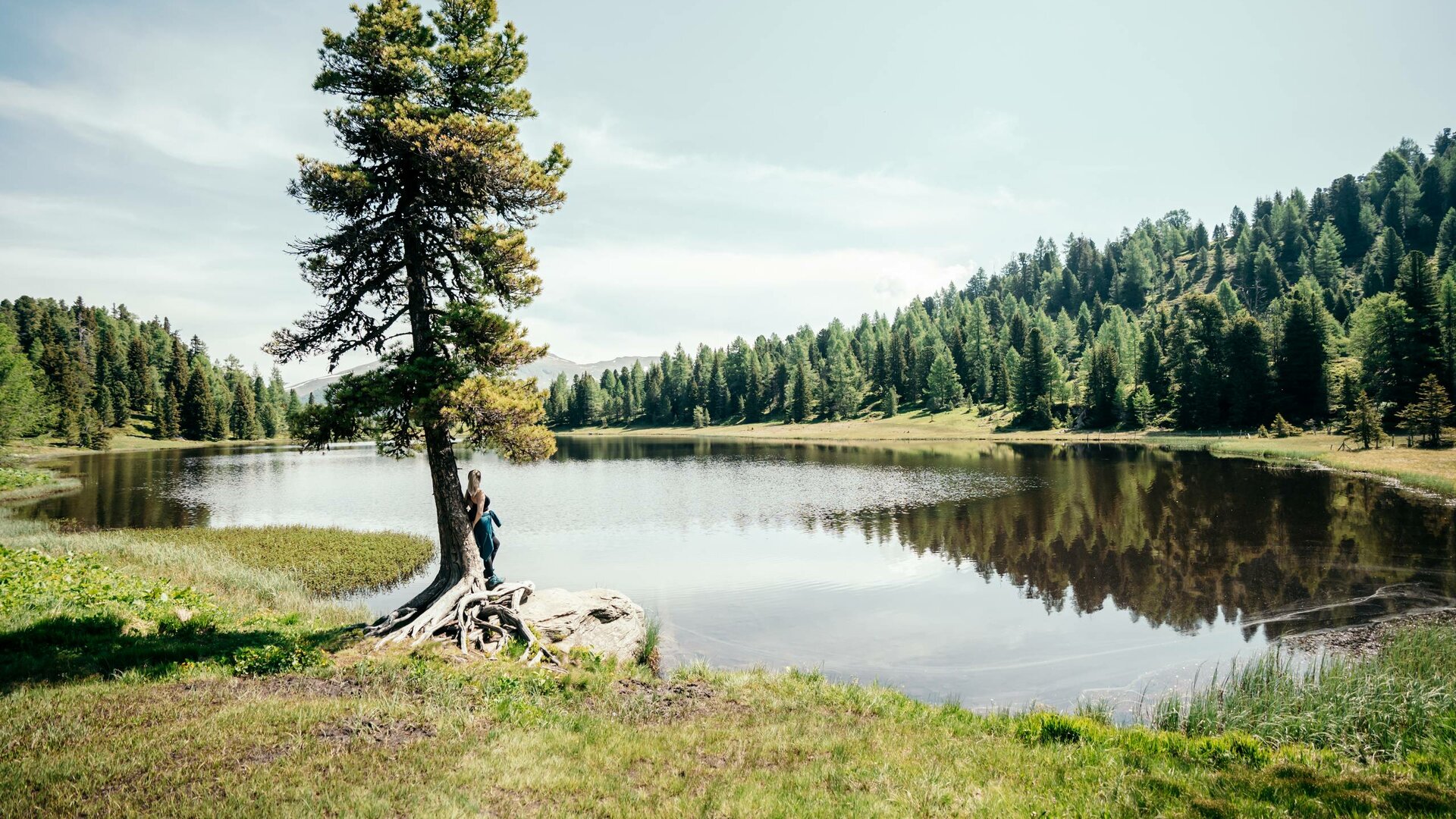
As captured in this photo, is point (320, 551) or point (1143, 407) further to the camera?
point (1143, 407)

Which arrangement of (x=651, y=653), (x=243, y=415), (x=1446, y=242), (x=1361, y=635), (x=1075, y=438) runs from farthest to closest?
(x=243, y=415) → (x=1446, y=242) → (x=1075, y=438) → (x=1361, y=635) → (x=651, y=653)

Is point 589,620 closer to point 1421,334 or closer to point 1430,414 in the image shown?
point 1430,414

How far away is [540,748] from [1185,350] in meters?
114

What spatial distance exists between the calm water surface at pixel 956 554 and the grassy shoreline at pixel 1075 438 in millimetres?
5002

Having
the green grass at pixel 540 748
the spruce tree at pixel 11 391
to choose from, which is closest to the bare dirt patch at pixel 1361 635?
the green grass at pixel 540 748

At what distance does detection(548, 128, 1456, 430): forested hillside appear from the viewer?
76.7 m

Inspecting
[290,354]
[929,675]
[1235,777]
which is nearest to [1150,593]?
[929,675]

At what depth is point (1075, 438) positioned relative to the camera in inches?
3688

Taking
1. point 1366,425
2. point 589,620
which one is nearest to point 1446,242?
point 1366,425

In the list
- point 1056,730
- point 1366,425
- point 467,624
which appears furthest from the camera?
point 1366,425

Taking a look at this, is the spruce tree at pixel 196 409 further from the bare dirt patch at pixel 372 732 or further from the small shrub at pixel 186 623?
the bare dirt patch at pixel 372 732

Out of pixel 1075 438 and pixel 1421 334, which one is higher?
pixel 1421 334

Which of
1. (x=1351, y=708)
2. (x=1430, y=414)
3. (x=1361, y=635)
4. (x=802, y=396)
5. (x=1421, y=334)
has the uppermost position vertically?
(x=1421, y=334)

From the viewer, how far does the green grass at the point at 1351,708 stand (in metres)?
9.36
